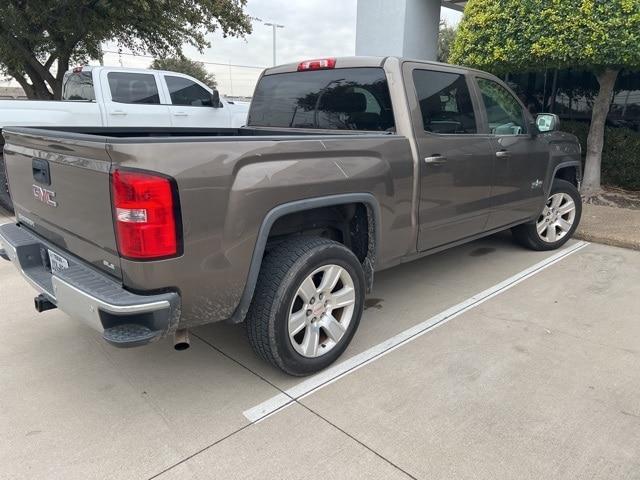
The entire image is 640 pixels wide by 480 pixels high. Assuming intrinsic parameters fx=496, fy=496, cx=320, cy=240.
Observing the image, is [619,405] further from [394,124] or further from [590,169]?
[590,169]

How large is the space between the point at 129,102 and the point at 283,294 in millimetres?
7630

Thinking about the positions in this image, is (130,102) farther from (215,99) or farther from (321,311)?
(321,311)

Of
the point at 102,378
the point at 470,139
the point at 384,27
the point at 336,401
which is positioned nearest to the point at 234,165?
the point at 336,401

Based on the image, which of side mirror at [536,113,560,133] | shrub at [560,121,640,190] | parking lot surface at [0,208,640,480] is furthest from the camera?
shrub at [560,121,640,190]

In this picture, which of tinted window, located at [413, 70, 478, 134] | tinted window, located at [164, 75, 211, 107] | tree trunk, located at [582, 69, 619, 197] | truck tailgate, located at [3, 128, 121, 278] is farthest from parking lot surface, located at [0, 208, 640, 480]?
tinted window, located at [164, 75, 211, 107]

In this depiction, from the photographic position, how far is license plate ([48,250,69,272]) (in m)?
2.65

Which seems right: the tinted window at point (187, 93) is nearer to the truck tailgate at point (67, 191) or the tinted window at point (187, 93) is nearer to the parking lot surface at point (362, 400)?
the parking lot surface at point (362, 400)

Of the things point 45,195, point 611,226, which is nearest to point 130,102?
point 45,195

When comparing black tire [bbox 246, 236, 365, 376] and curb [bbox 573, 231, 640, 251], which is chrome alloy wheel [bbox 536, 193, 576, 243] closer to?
curb [bbox 573, 231, 640, 251]

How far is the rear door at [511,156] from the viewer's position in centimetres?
414

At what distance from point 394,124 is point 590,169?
5840 mm

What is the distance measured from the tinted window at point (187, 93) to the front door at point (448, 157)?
6.89 m

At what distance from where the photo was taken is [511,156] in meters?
4.24

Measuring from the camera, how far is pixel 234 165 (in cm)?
233
